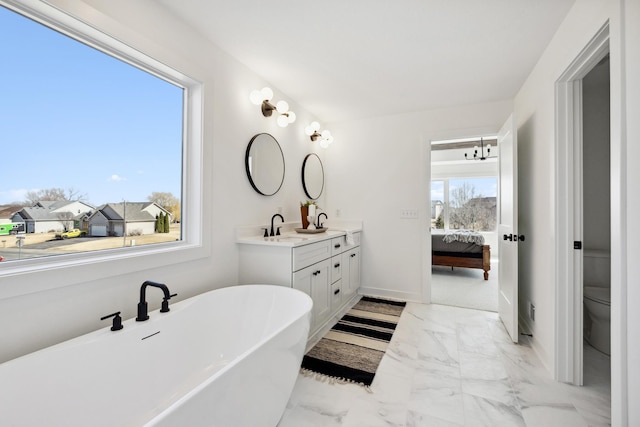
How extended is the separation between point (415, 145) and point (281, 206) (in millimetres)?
1821

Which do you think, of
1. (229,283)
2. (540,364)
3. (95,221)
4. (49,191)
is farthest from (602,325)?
(49,191)

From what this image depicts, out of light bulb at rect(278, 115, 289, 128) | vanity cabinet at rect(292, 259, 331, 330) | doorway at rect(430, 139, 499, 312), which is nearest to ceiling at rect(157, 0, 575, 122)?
light bulb at rect(278, 115, 289, 128)

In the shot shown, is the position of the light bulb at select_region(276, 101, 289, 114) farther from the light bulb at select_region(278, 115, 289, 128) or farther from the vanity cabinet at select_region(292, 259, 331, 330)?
the vanity cabinet at select_region(292, 259, 331, 330)

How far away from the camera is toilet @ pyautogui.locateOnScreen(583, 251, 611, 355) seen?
2154 millimetres

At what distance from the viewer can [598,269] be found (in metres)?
2.55

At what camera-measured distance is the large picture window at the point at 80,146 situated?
1.27 m

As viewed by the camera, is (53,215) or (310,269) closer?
(53,215)

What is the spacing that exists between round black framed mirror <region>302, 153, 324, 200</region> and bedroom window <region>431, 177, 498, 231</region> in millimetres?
4409

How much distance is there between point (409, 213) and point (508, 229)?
111 centimetres

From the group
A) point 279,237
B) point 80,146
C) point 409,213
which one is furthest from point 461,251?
point 80,146

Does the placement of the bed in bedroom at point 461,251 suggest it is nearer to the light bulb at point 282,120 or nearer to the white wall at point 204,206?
the white wall at point 204,206

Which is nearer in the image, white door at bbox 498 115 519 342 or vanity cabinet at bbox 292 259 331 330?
vanity cabinet at bbox 292 259 331 330

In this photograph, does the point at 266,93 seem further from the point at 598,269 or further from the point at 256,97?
the point at 598,269

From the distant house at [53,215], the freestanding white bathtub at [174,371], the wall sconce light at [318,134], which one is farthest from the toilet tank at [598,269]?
the distant house at [53,215]
